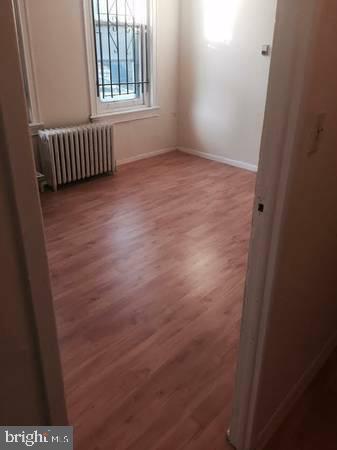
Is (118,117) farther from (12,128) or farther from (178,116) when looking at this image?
(12,128)

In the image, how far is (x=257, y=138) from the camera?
4535mm

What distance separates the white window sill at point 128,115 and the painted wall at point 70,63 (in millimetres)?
67

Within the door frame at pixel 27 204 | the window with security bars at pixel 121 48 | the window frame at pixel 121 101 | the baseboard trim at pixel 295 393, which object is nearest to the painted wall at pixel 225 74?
the window frame at pixel 121 101

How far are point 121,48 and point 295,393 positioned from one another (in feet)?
13.3

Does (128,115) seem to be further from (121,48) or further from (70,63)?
(70,63)

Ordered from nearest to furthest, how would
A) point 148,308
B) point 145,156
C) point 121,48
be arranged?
point 148,308 → point 121,48 → point 145,156

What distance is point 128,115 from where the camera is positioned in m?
4.67

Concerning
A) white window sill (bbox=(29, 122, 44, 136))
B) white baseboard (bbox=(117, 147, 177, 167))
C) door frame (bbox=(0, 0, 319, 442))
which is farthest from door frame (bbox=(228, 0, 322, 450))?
white baseboard (bbox=(117, 147, 177, 167))

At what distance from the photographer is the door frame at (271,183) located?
864mm

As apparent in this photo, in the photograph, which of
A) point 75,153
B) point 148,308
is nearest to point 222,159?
point 75,153

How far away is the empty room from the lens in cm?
167

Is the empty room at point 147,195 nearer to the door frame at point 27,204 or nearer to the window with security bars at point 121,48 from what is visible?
the window with security bars at point 121,48

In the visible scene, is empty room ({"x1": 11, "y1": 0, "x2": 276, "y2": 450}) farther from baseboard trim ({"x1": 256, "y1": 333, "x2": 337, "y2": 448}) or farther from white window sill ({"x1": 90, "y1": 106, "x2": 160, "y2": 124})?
baseboard trim ({"x1": 256, "y1": 333, "x2": 337, "y2": 448})

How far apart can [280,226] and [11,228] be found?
73 cm
